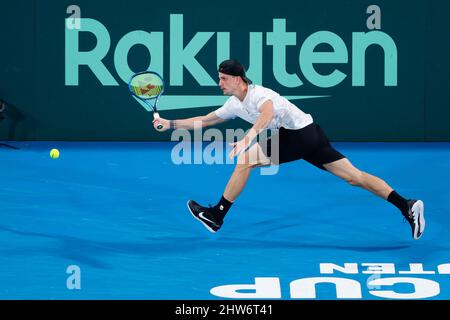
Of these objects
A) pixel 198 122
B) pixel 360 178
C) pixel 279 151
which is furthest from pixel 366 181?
pixel 198 122

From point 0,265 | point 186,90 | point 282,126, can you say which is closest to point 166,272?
point 0,265

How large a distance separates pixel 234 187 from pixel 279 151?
483 mm

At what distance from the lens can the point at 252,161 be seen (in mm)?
8969

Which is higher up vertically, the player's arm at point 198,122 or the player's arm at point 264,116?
the player's arm at point 198,122

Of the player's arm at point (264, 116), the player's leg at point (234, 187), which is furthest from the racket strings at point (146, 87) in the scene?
the player's arm at point (264, 116)

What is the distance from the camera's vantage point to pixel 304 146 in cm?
908

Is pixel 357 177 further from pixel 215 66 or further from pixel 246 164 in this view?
pixel 215 66

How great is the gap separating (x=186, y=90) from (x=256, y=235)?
6.12 m

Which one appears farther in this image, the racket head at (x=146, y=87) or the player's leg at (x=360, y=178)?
the racket head at (x=146, y=87)

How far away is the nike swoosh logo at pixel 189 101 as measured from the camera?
15.2m

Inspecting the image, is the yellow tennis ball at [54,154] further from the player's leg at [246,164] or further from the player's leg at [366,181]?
the player's leg at [366,181]

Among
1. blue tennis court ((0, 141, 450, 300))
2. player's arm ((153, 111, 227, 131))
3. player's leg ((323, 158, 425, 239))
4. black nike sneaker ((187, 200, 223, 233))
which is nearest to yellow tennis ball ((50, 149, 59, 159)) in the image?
blue tennis court ((0, 141, 450, 300))

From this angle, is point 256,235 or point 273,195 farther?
point 273,195

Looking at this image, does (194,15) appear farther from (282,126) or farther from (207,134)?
(282,126)
